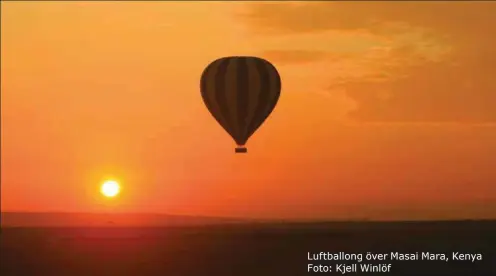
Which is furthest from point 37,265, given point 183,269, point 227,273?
point 227,273

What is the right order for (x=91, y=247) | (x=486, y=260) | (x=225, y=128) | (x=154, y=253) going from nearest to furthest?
(x=225, y=128)
(x=486, y=260)
(x=154, y=253)
(x=91, y=247)

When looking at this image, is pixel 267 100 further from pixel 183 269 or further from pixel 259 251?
pixel 259 251

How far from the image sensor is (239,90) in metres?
37.3

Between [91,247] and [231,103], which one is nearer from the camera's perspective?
[231,103]

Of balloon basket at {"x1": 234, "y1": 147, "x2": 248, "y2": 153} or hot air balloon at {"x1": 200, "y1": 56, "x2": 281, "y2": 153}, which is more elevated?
hot air balloon at {"x1": 200, "y1": 56, "x2": 281, "y2": 153}

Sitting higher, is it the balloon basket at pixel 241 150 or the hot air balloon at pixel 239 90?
the hot air balloon at pixel 239 90

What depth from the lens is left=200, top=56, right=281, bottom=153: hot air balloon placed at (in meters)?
37.3

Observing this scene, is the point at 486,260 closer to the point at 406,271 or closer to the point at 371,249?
the point at 406,271

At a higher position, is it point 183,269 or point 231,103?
point 231,103

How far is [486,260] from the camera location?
4331 centimetres

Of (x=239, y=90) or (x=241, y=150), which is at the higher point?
(x=239, y=90)

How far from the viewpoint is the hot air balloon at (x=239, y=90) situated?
37.3m

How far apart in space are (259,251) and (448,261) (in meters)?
13.9

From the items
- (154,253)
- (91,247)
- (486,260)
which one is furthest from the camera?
(91,247)
